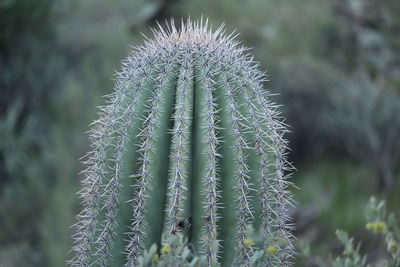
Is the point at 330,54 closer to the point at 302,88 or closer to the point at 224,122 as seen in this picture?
the point at 302,88

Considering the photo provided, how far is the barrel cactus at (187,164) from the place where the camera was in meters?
2.84

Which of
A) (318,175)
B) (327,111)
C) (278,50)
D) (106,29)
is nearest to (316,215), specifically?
(318,175)

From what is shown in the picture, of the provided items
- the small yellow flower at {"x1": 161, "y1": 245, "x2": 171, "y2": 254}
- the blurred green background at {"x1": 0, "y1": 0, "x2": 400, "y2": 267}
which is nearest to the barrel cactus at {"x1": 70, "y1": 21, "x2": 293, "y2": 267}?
the small yellow flower at {"x1": 161, "y1": 245, "x2": 171, "y2": 254}

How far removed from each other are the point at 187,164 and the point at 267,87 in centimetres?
577

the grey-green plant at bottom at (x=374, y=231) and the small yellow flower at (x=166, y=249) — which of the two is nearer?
the small yellow flower at (x=166, y=249)

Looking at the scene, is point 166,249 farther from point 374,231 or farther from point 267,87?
point 267,87

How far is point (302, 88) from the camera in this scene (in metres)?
8.56

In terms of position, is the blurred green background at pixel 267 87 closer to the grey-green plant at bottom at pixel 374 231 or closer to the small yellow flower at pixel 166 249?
the grey-green plant at bottom at pixel 374 231

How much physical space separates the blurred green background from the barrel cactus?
3005mm

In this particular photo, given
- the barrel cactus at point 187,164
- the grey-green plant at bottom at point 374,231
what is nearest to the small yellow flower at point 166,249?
the barrel cactus at point 187,164

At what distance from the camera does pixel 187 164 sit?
113 inches

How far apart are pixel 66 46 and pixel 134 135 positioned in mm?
6083

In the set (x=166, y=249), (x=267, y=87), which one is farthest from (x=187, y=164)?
(x=267, y=87)

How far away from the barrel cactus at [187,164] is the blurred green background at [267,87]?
300 cm
